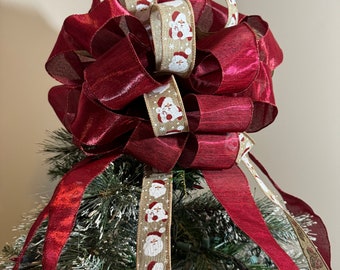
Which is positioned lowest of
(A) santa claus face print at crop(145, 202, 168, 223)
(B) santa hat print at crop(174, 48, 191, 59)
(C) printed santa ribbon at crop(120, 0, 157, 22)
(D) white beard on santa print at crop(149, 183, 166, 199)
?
(A) santa claus face print at crop(145, 202, 168, 223)

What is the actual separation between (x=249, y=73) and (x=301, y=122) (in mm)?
418

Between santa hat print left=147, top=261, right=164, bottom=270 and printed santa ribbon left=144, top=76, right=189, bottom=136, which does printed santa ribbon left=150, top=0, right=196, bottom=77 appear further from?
santa hat print left=147, top=261, right=164, bottom=270

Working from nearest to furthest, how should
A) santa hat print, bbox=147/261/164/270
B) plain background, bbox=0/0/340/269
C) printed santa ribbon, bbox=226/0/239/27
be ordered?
santa hat print, bbox=147/261/164/270
printed santa ribbon, bbox=226/0/239/27
plain background, bbox=0/0/340/269

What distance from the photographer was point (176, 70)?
0.49 metres

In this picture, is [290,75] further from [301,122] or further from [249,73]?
[249,73]

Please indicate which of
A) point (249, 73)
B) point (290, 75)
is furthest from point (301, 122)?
point (249, 73)

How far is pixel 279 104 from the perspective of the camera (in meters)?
0.91

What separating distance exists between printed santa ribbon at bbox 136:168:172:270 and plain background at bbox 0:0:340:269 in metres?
0.30

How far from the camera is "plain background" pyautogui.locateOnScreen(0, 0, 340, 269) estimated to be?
2.32ft

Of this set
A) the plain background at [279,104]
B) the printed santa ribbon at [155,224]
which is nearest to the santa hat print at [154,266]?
the printed santa ribbon at [155,224]

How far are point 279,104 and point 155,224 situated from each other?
1.71ft

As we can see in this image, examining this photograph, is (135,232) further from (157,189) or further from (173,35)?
(173,35)

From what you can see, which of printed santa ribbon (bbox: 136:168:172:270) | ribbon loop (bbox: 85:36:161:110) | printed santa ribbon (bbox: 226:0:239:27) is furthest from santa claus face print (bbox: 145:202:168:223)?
printed santa ribbon (bbox: 226:0:239:27)

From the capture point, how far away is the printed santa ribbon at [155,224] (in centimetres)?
44
